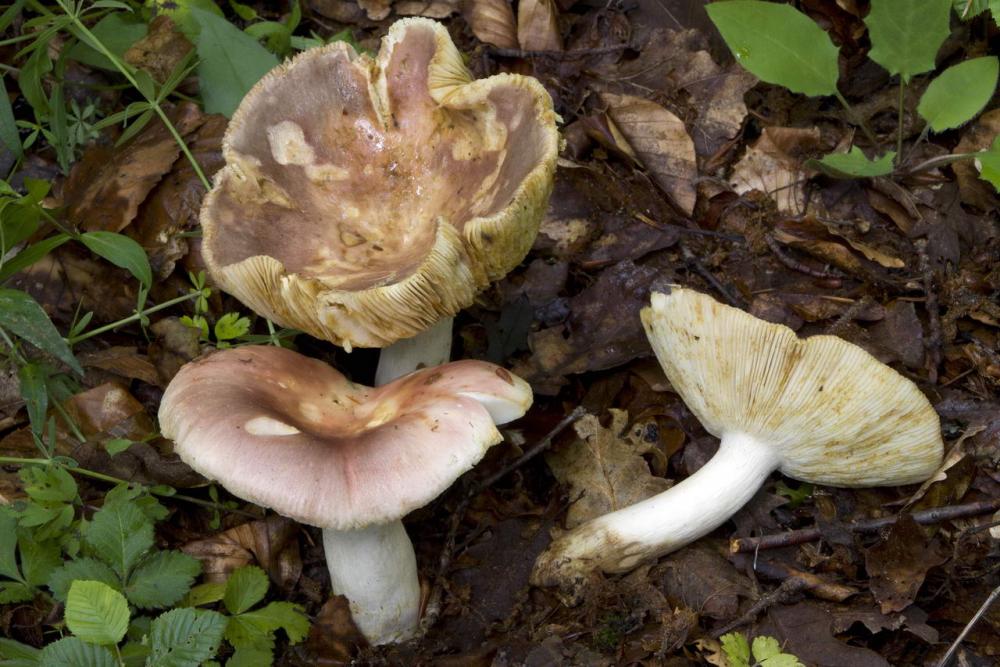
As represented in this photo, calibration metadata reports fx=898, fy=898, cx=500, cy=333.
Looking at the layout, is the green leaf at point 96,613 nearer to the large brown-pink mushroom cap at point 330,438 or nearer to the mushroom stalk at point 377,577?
the large brown-pink mushroom cap at point 330,438

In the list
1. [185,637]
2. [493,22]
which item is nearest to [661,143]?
[493,22]

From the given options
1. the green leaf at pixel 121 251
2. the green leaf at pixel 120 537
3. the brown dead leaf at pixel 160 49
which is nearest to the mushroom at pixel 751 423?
the green leaf at pixel 120 537

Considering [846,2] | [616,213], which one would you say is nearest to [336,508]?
[616,213]

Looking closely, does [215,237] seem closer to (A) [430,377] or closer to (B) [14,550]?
(A) [430,377]

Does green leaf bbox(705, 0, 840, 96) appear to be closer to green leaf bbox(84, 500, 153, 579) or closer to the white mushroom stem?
the white mushroom stem

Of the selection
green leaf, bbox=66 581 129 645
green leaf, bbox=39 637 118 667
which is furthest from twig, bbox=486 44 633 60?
green leaf, bbox=39 637 118 667
